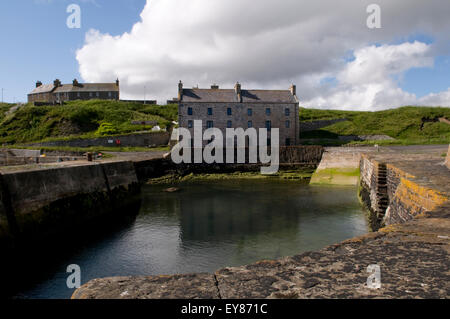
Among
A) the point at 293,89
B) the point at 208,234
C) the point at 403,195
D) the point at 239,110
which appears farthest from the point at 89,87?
the point at 403,195

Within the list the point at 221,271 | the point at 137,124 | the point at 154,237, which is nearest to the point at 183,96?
the point at 137,124

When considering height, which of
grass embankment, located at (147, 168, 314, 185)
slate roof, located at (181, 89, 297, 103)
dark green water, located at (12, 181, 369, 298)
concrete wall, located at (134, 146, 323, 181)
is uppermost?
slate roof, located at (181, 89, 297, 103)

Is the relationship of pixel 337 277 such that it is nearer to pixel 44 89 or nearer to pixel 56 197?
pixel 56 197

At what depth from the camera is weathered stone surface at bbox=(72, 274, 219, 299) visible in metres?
3.26

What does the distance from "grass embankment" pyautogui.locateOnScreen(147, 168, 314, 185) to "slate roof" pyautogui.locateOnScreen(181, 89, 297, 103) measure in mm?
14274

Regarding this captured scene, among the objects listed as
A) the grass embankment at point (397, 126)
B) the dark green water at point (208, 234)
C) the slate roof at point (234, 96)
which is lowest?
the dark green water at point (208, 234)

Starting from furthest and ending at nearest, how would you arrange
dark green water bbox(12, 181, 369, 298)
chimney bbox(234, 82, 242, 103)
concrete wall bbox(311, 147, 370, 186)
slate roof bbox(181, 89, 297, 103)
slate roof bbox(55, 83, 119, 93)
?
slate roof bbox(55, 83, 119, 93)
chimney bbox(234, 82, 242, 103)
slate roof bbox(181, 89, 297, 103)
concrete wall bbox(311, 147, 370, 186)
dark green water bbox(12, 181, 369, 298)

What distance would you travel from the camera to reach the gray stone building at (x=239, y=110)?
148 ft

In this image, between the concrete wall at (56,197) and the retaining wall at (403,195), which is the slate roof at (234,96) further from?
the retaining wall at (403,195)

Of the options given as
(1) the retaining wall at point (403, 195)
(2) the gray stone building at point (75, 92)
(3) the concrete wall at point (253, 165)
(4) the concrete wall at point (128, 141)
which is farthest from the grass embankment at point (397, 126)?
(2) the gray stone building at point (75, 92)

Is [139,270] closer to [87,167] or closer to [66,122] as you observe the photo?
[87,167]

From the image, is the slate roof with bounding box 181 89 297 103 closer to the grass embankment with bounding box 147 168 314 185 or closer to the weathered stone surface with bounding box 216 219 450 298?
the grass embankment with bounding box 147 168 314 185

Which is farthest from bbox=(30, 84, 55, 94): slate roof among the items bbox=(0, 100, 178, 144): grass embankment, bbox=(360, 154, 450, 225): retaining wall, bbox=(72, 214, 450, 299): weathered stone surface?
bbox=(72, 214, 450, 299): weathered stone surface

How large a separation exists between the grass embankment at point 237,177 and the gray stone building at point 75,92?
213 ft
